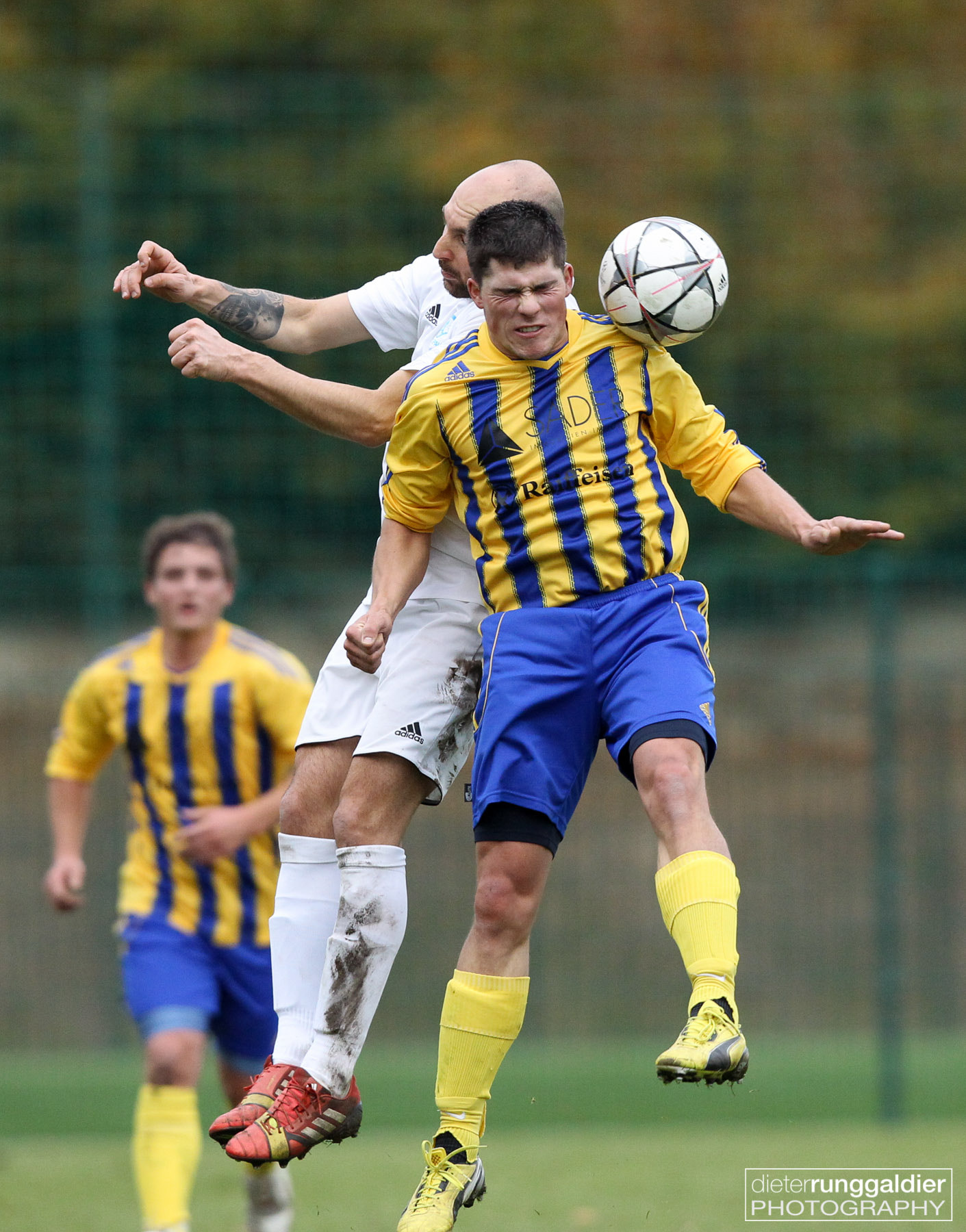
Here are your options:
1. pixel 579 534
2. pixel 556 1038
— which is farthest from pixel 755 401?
pixel 579 534

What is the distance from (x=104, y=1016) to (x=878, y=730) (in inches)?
178

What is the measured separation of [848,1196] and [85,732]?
3405mm

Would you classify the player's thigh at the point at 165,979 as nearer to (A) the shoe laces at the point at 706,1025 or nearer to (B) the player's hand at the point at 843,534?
(A) the shoe laces at the point at 706,1025

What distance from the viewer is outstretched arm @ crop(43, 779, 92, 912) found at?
705 centimetres

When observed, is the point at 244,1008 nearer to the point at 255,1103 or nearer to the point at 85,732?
the point at 85,732

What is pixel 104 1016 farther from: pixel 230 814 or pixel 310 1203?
pixel 230 814

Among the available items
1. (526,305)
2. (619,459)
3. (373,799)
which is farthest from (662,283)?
(373,799)

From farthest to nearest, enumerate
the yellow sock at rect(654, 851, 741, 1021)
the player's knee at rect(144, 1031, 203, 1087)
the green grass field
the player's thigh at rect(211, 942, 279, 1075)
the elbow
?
the green grass field < the player's thigh at rect(211, 942, 279, 1075) < the player's knee at rect(144, 1031, 203, 1087) < the elbow < the yellow sock at rect(654, 851, 741, 1021)

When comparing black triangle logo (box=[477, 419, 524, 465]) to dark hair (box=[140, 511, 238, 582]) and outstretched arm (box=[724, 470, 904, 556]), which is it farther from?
dark hair (box=[140, 511, 238, 582])

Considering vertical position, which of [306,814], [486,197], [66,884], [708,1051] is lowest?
[708,1051]

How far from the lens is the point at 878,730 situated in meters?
10.1

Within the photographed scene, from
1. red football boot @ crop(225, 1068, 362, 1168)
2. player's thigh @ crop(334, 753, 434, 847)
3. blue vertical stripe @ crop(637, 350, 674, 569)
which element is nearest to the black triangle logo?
blue vertical stripe @ crop(637, 350, 674, 569)

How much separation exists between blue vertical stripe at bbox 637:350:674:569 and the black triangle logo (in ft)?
1.12

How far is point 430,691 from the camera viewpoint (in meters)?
4.89
